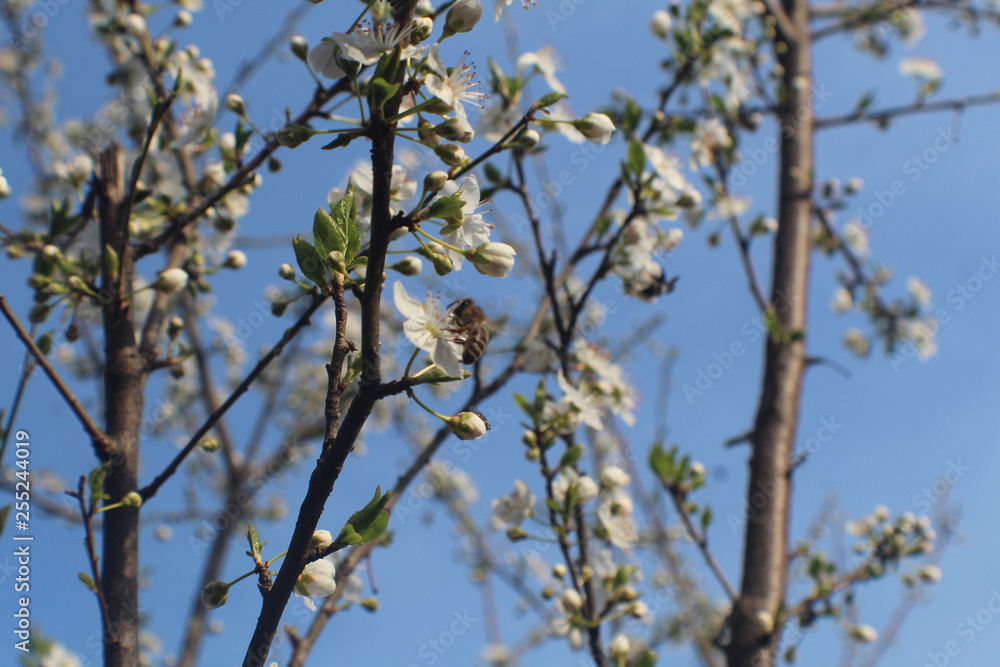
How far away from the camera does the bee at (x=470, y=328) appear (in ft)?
3.50

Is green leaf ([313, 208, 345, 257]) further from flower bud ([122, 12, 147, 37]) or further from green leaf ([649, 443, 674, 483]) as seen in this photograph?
flower bud ([122, 12, 147, 37])

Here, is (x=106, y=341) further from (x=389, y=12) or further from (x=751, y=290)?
(x=751, y=290)

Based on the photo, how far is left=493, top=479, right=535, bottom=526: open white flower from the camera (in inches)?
88.7

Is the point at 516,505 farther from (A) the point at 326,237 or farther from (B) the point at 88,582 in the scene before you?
(A) the point at 326,237

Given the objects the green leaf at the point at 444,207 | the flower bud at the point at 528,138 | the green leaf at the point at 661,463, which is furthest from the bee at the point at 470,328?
the green leaf at the point at 661,463

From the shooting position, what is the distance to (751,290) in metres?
3.24

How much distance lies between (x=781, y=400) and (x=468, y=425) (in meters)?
2.33

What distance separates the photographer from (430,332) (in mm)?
1076

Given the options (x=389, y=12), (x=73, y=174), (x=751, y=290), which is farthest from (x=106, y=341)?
(x=751, y=290)

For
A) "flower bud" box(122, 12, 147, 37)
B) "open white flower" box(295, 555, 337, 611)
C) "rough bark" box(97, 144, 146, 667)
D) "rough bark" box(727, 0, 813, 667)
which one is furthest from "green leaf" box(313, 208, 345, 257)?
"rough bark" box(727, 0, 813, 667)

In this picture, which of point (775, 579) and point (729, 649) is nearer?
point (729, 649)

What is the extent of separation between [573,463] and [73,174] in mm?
1738

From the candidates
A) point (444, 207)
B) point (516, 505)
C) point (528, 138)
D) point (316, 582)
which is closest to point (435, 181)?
point (444, 207)

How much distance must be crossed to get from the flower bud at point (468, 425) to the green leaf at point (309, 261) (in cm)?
27
